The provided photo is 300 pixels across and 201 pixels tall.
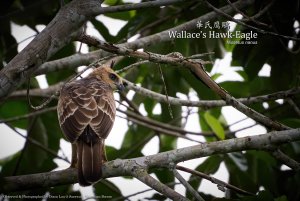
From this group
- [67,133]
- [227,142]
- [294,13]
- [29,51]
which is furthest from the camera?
[294,13]

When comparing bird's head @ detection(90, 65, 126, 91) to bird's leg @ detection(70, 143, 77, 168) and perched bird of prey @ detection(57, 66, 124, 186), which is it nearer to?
perched bird of prey @ detection(57, 66, 124, 186)

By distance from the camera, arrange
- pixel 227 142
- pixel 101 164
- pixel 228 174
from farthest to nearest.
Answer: pixel 228 174 < pixel 101 164 < pixel 227 142

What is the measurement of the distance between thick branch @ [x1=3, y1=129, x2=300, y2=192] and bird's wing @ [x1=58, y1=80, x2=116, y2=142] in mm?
609

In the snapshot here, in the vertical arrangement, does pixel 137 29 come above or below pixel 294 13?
above

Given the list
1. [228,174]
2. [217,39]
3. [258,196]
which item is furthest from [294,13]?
[258,196]

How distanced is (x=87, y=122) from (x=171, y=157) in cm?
122

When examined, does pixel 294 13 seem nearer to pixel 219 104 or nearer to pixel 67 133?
pixel 219 104

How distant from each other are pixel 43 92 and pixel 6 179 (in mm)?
2396

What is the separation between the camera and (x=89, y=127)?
17.4 feet

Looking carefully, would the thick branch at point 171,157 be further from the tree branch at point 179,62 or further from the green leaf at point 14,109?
the green leaf at point 14,109

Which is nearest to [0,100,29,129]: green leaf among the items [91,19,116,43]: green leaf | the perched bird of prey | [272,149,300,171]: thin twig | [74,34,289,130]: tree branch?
the perched bird of prey

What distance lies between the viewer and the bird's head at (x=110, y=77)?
263 inches

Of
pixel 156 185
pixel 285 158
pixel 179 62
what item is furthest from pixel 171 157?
pixel 285 158

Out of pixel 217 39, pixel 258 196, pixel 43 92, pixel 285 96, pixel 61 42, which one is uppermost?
pixel 217 39
